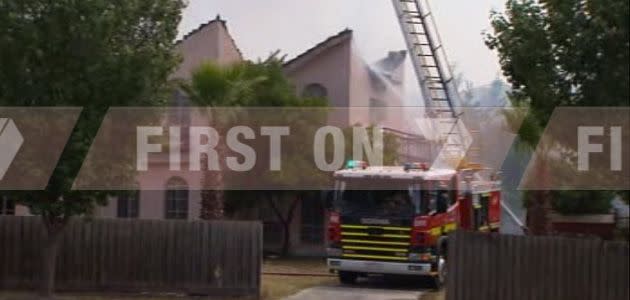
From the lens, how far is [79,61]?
16.2m

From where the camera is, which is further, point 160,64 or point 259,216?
point 259,216

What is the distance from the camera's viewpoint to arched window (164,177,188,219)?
2873 centimetres

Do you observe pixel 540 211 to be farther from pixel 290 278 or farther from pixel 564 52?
pixel 564 52

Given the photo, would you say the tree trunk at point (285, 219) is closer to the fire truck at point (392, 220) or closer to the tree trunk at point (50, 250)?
the fire truck at point (392, 220)

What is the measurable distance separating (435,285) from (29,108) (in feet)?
31.5

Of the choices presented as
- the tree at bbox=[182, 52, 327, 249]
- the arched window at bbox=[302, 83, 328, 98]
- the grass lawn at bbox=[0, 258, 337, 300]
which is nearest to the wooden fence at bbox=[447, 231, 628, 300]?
the grass lawn at bbox=[0, 258, 337, 300]

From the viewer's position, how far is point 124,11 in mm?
16156

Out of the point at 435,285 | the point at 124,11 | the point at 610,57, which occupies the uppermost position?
the point at 124,11

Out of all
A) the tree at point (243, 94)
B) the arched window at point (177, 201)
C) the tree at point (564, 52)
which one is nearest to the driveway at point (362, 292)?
the tree at point (243, 94)

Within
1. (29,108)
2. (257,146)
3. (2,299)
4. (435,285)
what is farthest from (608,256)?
(257,146)

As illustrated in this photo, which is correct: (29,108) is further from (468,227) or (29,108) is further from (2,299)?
(468,227)

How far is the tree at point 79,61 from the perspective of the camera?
15914mm

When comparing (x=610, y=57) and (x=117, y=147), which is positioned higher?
(x=610, y=57)

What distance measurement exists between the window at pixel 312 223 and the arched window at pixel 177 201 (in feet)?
12.2
